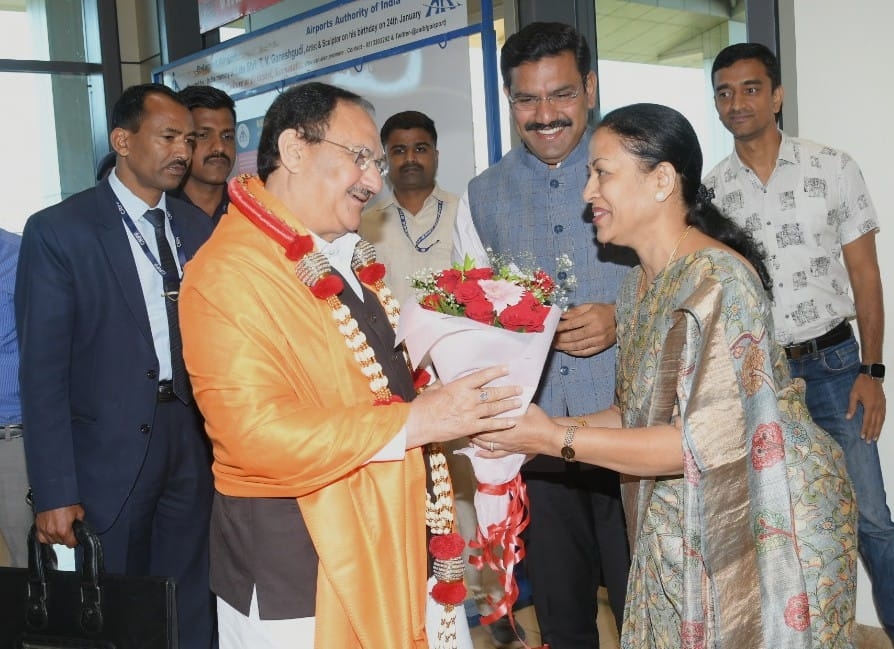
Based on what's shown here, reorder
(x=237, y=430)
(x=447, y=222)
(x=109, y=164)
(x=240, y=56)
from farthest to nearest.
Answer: (x=240, y=56)
(x=447, y=222)
(x=109, y=164)
(x=237, y=430)

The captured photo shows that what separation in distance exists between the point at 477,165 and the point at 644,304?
2294 millimetres

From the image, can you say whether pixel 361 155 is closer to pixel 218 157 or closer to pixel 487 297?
pixel 487 297

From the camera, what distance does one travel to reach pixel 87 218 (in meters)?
3.17

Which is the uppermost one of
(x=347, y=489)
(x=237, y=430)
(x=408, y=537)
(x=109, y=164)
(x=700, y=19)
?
(x=700, y=19)

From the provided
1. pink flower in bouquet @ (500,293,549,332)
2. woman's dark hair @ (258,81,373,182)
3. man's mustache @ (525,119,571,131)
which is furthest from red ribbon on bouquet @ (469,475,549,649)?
man's mustache @ (525,119,571,131)

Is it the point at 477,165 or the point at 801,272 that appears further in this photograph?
the point at 477,165

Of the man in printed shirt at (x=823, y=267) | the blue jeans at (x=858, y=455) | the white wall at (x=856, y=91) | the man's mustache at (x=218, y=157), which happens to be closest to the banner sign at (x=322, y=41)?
the man's mustache at (x=218, y=157)

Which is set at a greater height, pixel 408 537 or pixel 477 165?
pixel 477 165

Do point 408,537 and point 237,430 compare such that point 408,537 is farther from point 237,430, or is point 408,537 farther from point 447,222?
point 447,222

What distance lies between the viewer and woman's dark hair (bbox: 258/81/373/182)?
2.03 meters

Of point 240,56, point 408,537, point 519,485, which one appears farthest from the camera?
point 240,56

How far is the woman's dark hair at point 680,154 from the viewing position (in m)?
2.21

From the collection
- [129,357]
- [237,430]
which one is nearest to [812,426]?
[237,430]

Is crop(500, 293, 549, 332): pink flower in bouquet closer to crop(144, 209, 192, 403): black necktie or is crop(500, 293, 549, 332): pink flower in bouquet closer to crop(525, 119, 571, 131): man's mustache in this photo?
crop(525, 119, 571, 131): man's mustache
